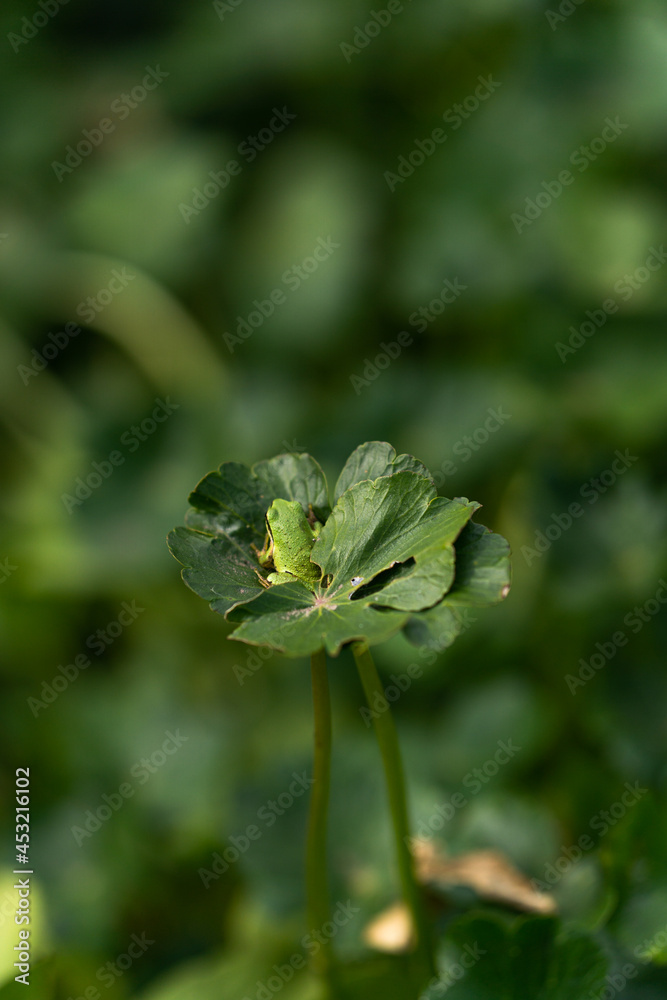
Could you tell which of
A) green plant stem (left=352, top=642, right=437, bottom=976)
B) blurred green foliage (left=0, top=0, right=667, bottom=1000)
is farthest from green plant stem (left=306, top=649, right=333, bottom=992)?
blurred green foliage (left=0, top=0, right=667, bottom=1000)

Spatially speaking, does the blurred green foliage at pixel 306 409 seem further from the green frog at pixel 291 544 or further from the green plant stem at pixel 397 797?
the green frog at pixel 291 544

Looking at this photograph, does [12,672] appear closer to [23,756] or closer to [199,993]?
[23,756]

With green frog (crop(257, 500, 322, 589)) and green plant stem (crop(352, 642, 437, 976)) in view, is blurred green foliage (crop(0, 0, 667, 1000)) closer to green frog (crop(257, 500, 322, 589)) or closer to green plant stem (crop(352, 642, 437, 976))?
green plant stem (crop(352, 642, 437, 976))

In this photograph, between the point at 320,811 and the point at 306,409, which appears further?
the point at 306,409

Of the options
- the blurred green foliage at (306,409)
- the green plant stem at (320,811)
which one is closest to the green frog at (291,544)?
the green plant stem at (320,811)

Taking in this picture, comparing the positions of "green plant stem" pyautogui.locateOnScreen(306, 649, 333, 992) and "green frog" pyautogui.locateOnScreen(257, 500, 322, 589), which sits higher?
"green frog" pyautogui.locateOnScreen(257, 500, 322, 589)

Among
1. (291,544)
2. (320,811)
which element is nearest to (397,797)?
(320,811)

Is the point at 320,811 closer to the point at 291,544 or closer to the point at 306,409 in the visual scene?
the point at 291,544
